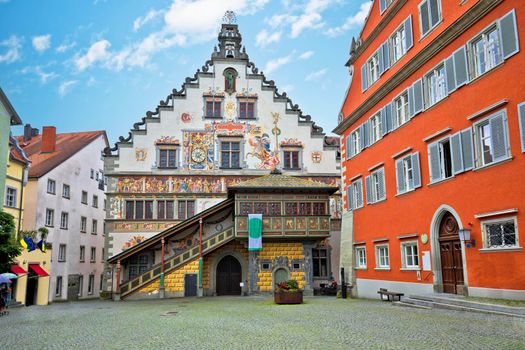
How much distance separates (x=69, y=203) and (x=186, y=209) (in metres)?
11.9

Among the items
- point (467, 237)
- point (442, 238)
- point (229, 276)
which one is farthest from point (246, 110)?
point (467, 237)

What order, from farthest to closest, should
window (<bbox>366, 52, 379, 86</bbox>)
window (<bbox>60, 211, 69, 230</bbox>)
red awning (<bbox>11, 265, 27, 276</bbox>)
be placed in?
window (<bbox>60, 211, 69, 230</bbox>), red awning (<bbox>11, 265, 27, 276</bbox>), window (<bbox>366, 52, 379, 86</bbox>)

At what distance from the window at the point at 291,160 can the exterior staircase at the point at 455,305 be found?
55.5ft

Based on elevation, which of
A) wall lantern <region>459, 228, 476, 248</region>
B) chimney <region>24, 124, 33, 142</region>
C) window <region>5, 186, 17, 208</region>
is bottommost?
wall lantern <region>459, 228, 476, 248</region>

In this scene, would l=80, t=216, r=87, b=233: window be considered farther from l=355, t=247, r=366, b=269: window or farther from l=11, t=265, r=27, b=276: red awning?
Result: l=355, t=247, r=366, b=269: window

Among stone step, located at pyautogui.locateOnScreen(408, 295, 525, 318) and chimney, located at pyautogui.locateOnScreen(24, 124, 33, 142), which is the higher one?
chimney, located at pyautogui.locateOnScreen(24, 124, 33, 142)

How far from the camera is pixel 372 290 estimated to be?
23.2 metres

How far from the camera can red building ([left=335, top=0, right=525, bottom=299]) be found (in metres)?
14.2

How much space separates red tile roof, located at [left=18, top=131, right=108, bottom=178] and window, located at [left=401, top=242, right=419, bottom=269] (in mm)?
25208

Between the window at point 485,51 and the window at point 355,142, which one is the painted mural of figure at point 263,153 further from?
the window at point 485,51

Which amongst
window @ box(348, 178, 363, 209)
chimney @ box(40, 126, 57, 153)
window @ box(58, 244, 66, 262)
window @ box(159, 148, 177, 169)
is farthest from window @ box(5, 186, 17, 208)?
window @ box(348, 178, 363, 209)

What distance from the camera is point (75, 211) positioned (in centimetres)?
4084

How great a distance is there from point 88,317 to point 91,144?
28.7 m

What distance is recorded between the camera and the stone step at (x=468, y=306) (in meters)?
12.4
